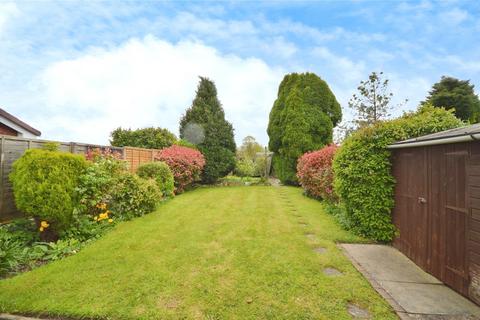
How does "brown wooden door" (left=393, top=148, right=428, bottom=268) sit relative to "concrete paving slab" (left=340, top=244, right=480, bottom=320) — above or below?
above

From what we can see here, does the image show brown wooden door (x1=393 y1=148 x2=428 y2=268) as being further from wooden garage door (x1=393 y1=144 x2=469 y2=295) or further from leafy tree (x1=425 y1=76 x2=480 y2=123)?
leafy tree (x1=425 y1=76 x2=480 y2=123)

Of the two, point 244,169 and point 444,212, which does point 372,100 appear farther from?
point 444,212

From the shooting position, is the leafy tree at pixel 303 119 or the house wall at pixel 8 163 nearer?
the house wall at pixel 8 163

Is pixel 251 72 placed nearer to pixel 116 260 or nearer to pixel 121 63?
pixel 121 63

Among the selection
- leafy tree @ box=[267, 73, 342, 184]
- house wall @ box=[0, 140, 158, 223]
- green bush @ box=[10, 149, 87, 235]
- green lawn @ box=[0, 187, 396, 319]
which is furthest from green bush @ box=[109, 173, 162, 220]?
leafy tree @ box=[267, 73, 342, 184]

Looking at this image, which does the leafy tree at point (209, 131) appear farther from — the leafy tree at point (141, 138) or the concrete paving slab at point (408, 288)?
the concrete paving slab at point (408, 288)

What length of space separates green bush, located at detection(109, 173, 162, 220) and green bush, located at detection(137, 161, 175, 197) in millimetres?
1768

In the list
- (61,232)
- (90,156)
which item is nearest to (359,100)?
(90,156)

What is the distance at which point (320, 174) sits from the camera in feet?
28.9

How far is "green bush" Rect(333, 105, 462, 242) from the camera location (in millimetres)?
4527

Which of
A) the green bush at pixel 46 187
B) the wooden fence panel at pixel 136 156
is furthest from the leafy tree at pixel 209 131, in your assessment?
the green bush at pixel 46 187

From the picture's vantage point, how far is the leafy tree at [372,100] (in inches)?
578

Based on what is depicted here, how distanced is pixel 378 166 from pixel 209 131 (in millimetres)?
11273

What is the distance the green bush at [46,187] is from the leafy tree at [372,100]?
15116mm
